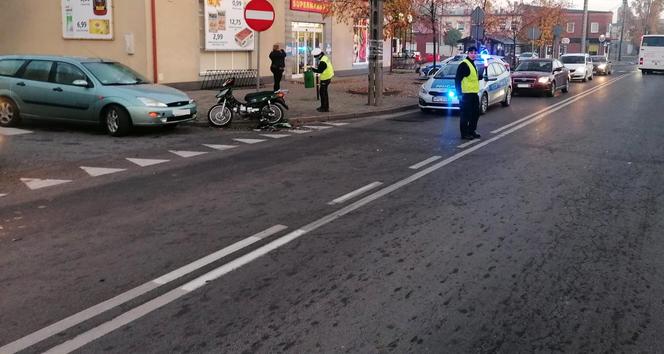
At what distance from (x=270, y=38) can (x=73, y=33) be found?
7.81m

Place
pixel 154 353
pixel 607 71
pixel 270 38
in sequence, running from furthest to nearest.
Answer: pixel 607 71, pixel 270 38, pixel 154 353

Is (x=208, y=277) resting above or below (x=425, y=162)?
below

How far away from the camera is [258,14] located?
1364 cm

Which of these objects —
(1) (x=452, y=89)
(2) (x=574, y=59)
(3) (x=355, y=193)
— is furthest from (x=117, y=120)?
(2) (x=574, y=59)

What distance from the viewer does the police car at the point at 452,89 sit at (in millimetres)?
16781

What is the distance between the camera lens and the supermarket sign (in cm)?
2679

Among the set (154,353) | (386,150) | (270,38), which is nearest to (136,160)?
(386,150)

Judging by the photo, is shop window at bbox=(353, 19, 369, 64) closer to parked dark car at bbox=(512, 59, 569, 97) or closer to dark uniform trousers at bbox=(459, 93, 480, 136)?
parked dark car at bbox=(512, 59, 569, 97)

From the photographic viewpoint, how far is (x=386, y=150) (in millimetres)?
10898

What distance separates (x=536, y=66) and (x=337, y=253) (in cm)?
2219

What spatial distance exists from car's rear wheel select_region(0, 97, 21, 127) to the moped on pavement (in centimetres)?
405

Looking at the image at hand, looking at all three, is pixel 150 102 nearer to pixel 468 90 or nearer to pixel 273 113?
pixel 273 113

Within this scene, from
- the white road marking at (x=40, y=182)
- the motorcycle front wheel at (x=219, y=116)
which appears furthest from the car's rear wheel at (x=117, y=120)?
the white road marking at (x=40, y=182)

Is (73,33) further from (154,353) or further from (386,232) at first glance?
(154,353)
